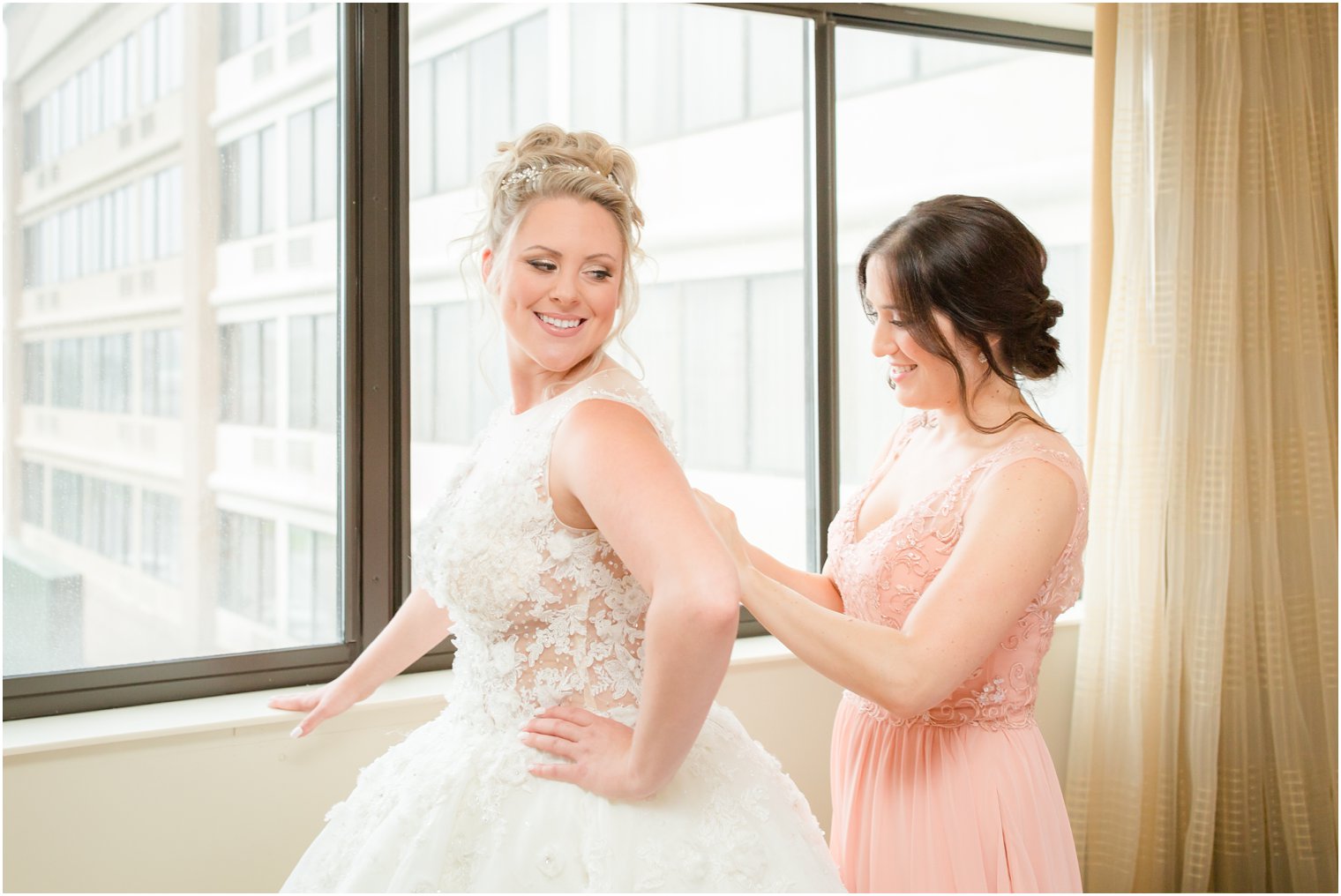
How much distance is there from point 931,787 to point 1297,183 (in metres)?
2.02

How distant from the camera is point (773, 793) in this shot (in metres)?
1.38

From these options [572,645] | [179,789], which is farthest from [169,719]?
[572,645]

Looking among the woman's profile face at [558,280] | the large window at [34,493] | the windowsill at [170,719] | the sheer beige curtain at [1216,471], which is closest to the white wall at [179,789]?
the windowsill at [170,719]

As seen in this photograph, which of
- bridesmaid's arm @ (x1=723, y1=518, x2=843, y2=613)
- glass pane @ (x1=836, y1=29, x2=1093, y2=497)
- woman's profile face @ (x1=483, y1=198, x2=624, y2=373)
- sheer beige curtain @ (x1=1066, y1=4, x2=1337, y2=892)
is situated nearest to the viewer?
woman's profile face @ (x1=483, y1=198, x2=624, y2=373)

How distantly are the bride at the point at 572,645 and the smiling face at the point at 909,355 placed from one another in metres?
0.39

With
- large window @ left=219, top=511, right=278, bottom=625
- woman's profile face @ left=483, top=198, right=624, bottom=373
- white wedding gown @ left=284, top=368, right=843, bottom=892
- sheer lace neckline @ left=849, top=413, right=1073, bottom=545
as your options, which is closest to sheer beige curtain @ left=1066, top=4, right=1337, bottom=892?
sheer lace neckline @ left=849, top=413, right=1073, bottom=545

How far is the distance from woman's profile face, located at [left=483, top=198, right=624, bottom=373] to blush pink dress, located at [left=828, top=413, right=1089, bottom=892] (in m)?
0.58

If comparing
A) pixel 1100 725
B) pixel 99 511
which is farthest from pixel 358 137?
pixel 1100 725

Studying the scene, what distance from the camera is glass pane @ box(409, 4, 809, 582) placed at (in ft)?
8.34

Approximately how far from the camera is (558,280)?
1396 mm

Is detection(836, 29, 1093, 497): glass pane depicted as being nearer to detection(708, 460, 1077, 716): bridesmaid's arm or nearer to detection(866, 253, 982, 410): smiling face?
detection(866, 253, 982, 410): smiling face

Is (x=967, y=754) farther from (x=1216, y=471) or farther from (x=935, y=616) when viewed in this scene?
(x=1216, y=471)

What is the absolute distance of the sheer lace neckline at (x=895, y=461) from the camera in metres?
1.56

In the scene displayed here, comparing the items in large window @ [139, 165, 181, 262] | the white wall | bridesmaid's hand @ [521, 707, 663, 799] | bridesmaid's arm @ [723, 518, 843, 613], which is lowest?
the white wall
